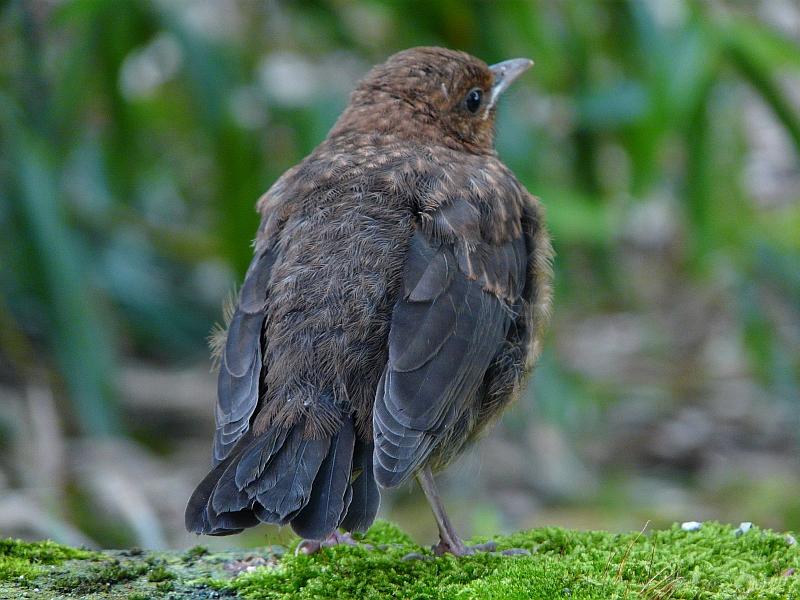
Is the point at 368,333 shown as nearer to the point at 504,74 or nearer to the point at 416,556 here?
the point at 416,556

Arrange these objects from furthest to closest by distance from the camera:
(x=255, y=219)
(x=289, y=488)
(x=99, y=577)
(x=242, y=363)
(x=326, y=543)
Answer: (x=255, y=219) → (x=326, y=543) → (x=242, y=363) → (x=99, y=577) → (x=289, y=488)

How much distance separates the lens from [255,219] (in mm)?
5949

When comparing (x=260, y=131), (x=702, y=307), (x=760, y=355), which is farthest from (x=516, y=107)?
(x=702, y=307)

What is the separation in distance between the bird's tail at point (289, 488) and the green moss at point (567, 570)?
23 centimetres

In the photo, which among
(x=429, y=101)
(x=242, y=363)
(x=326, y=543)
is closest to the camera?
(x=242, y=363)

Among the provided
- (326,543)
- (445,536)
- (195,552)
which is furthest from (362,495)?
(195,552)

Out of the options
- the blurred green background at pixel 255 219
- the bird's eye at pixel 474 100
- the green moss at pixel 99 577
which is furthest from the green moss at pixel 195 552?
the bird's eye at pixel 474 100

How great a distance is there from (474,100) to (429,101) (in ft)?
0.80

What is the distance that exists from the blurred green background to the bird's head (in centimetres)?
108

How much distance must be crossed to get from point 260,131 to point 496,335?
9.65 feet

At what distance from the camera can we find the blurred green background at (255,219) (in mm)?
6016

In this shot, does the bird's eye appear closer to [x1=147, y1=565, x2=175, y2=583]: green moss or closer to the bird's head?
the bird's head

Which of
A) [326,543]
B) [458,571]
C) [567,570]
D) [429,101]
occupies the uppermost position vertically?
[429,101]

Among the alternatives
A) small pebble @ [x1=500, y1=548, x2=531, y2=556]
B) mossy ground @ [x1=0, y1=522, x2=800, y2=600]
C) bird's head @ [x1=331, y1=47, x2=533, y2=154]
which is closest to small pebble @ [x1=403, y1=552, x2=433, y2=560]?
mossy ground @ [x1=0, y1=522, x2=800, y2=600]
